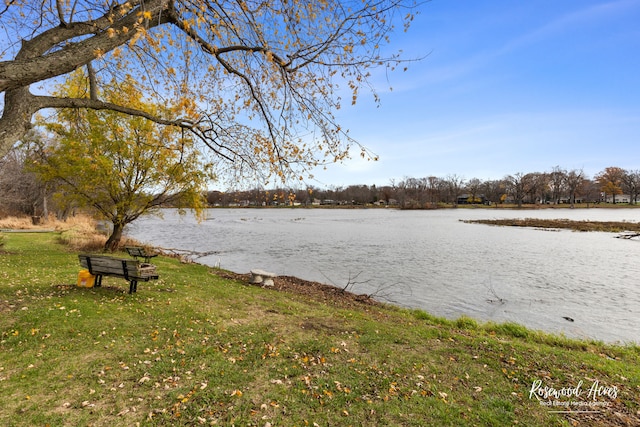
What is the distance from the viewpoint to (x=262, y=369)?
16.3ft

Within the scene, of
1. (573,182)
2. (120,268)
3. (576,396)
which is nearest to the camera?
(576,396)

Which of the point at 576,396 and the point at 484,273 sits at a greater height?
the point at 576,396

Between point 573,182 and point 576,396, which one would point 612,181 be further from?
point 576,396

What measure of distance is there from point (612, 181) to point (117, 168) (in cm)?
16209

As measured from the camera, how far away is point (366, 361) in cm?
550

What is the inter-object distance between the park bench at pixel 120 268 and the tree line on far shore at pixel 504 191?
9372cm

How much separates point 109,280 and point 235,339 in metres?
5.93

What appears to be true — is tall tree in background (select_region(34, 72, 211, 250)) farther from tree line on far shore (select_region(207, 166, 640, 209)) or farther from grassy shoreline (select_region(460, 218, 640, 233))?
tree line on far shore (select_region(207, 166, 640, 209))

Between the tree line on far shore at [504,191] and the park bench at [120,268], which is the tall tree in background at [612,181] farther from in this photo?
the park bench at [120,268]

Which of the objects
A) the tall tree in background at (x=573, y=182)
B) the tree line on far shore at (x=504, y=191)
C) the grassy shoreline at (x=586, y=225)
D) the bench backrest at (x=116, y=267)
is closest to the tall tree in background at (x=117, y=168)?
the bench backrest at (x=116, y=267)

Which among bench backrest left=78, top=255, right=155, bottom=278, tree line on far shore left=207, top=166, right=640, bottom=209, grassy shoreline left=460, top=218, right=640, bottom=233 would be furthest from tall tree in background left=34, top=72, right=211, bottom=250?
tree line on far shore left=207, top=166, right=640, bottom=209

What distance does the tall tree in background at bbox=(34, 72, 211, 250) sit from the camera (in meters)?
13.7

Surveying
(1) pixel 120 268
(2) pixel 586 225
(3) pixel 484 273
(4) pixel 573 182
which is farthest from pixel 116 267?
(4) pixel 573 182

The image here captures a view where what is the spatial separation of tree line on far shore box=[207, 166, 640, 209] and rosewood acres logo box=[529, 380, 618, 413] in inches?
3836
